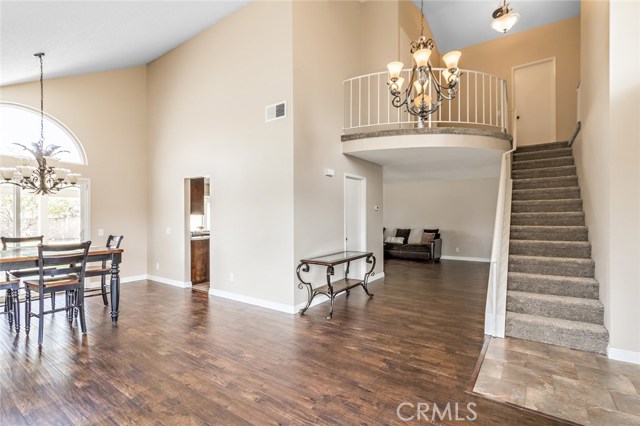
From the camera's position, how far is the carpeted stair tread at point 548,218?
4238mm

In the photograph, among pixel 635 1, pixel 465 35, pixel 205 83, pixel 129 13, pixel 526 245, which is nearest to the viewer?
pixel 635 1

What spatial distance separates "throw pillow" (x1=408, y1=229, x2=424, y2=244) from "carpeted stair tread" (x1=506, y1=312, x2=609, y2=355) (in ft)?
18.0

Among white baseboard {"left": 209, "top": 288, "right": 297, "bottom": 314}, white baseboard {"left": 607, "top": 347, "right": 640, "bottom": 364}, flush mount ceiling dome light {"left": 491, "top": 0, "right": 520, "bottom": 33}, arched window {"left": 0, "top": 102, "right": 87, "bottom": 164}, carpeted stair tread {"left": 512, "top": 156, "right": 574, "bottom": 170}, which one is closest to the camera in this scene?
white baseboard {"left": 607, "top": 347, "right": 640, "bottom": 364}

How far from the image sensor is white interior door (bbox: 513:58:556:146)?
278 inches

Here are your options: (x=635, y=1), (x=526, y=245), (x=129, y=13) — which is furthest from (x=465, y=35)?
→ (x=129, y=13)

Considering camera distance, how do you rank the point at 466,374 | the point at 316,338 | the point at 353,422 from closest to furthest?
the point at 353,422 → the point at 466,374 → the point at 316,338

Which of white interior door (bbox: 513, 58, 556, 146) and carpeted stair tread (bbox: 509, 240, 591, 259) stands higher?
white interior door (bbox: 513, 58, 556, 146)

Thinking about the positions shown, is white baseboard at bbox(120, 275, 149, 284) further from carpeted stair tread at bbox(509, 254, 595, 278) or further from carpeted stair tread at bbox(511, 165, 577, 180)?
carpeted stair tread at bbox(511, 165, 577, 180)

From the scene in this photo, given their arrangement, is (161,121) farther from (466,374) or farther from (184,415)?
(466,374)

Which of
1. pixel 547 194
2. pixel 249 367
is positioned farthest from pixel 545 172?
pixel 249 367

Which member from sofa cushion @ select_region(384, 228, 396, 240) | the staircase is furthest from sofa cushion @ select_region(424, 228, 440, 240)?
the staircase

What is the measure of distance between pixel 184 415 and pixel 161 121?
579 cm

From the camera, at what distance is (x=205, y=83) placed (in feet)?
18.0

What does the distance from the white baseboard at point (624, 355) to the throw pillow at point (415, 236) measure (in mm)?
6009
